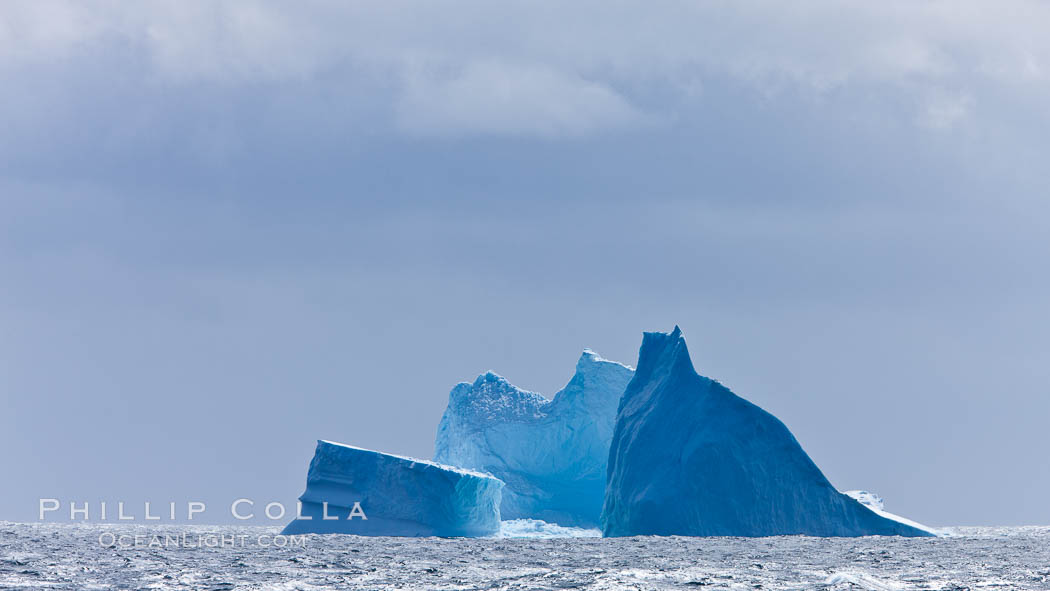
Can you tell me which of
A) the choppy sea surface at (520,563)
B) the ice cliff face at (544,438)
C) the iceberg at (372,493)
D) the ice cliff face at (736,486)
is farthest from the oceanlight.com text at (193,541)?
the ice cliff face at (544,438)

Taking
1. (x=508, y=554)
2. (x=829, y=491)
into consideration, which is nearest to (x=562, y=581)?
(x=508, y=554)

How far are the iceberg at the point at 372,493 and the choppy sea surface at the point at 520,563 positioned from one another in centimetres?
46

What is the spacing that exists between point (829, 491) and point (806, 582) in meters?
6.88

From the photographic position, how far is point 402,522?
873 inches

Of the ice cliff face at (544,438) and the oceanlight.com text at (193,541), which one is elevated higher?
the ice cliff face at (544,438)

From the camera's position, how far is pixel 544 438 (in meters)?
28.9

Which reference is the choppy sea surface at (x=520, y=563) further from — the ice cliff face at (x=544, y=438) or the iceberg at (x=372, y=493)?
the ice cliff face at (x=544, y=438)

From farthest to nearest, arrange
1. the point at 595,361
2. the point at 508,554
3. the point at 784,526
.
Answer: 1. the point at 595,361
2. the point at 784,526
3. the point at 508,554

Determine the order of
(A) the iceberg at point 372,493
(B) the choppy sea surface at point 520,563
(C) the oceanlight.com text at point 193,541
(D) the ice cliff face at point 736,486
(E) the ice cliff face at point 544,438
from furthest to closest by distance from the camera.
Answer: (E) the ice cliff face at point 544,438 < (A) the iceberg at point 372,493 < (D) the ice cliff face at point 736,486 < (C) the oceanlight.com text at point 193,541 < (B) the choppy sea surface at point 520,563

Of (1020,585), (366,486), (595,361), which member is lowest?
(1020,585)

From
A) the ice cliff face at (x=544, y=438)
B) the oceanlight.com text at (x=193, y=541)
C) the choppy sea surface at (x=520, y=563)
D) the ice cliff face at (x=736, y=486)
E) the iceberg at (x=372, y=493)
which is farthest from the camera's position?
the ice cliff face at (x=544, y=438)

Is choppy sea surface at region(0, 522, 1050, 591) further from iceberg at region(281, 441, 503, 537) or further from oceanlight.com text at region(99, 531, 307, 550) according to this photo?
iceberg at region(281, 441, 503, 537)

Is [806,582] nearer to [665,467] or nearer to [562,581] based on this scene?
[562,581]

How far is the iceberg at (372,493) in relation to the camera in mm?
21984
